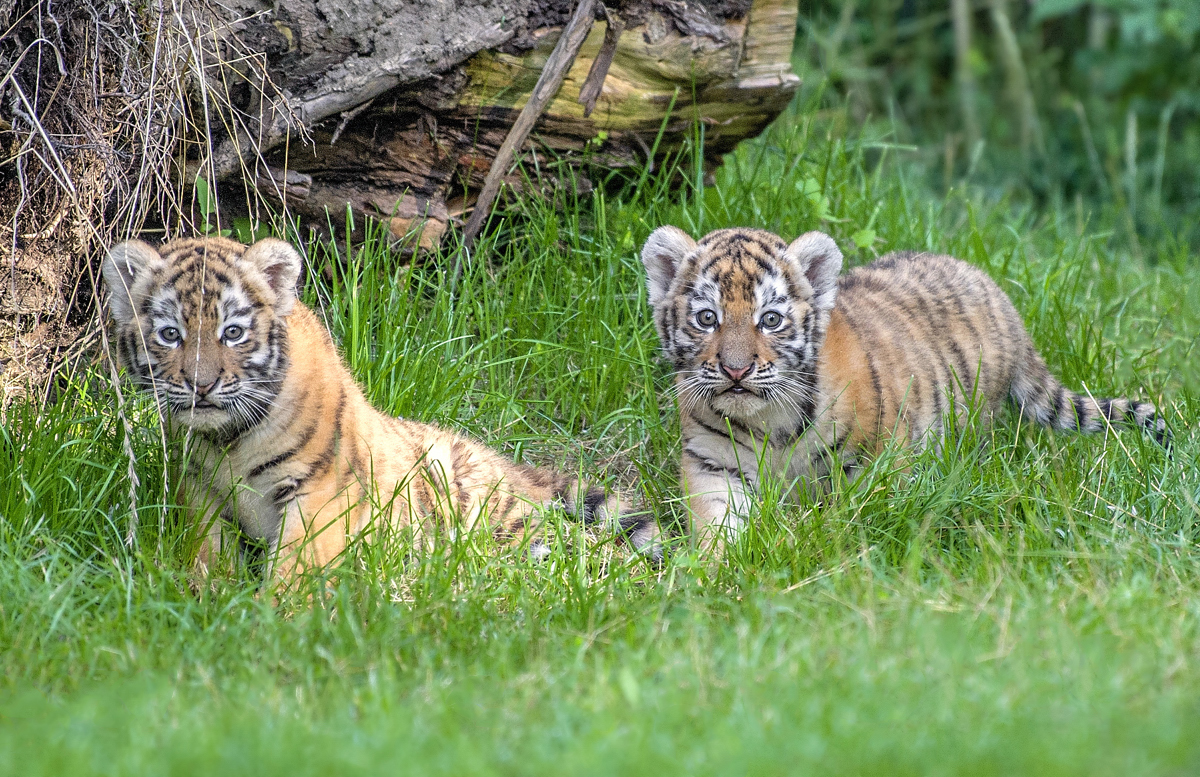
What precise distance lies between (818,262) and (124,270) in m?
2.43

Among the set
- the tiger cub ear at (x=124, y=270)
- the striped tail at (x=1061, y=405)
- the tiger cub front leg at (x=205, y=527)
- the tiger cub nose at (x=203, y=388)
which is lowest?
the tiger cub front leg at (x=205, y=527)

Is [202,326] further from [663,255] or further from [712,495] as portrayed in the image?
[712,495]

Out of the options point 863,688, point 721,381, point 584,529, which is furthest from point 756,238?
point 863,688

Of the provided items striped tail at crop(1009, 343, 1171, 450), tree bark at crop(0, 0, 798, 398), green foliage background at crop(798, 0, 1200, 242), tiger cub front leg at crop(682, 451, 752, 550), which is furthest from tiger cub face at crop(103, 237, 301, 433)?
green foliage background at crop(798, 0, 1200, 242)

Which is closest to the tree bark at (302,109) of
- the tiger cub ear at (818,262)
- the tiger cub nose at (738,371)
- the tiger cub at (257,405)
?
the tiger cub at (257,405)

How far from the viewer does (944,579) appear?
11.7 ft

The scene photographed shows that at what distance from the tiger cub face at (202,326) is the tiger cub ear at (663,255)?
4.34ft

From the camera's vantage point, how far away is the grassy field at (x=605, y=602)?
99.9 inches

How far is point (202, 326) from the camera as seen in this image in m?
3.95

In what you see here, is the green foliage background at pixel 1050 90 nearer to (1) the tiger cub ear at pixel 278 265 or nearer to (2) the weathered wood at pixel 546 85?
(2) the weathered wood at pixel 546 85

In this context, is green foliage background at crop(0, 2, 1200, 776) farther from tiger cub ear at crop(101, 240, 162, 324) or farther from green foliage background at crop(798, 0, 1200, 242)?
green foliage background at crop(798, 0, 1200, 242)

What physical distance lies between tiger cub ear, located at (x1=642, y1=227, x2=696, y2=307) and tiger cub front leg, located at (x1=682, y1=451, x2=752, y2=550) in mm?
638

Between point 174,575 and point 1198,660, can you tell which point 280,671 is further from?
point 1198,660

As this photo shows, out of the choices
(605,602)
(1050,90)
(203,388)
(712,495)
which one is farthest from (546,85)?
(1050,90)
